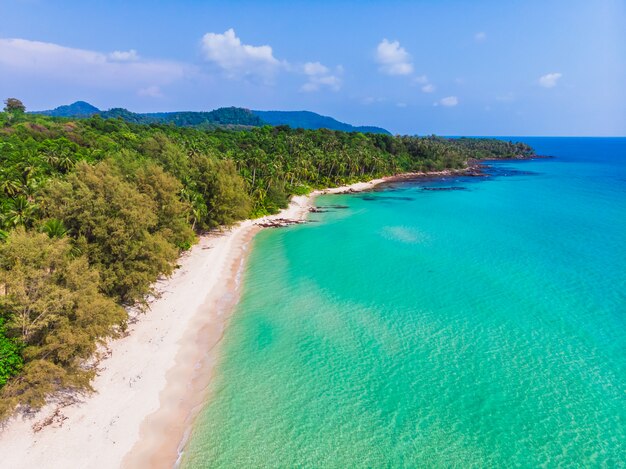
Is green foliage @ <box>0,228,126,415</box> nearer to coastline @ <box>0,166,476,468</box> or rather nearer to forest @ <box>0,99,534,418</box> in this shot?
forest @ <box>0,99,534,418</box>

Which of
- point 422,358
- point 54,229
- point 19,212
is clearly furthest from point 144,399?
point 19,212

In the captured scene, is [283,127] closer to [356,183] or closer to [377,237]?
[356,183]

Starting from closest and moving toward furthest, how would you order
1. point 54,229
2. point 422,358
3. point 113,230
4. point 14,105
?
point 54,229 < point 422,358 < point 113,230 < point 14,105

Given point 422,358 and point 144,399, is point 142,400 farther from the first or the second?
point 422,358

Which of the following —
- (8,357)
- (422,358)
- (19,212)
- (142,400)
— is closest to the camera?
(8,357)

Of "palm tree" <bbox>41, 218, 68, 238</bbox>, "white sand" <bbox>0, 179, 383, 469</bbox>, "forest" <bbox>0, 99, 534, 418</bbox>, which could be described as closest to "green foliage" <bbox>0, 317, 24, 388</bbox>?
"forest" <bbox>0, 99, 534, 418</bbox>

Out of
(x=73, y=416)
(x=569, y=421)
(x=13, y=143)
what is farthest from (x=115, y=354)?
(x=13, y=143)
